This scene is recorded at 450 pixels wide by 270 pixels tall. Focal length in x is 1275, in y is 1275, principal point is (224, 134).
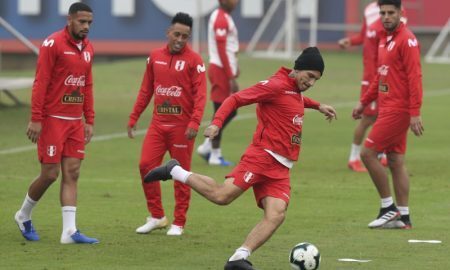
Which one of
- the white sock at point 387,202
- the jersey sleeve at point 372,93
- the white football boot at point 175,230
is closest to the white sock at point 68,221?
the white football boot at point 175,230

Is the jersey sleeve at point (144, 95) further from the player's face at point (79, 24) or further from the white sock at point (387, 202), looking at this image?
the white sock at point (387, 202)

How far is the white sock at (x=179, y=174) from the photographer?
36.5ft

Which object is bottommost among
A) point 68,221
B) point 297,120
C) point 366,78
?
point 366,78

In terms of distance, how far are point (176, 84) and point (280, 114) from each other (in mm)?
2016

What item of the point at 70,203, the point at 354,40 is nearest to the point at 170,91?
the point at 70,203

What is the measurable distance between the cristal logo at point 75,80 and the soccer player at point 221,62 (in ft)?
22.5

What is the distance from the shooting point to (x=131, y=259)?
1131 cm

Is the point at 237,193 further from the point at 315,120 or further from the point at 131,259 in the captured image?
the point at 315,120

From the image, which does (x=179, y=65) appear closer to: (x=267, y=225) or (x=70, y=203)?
(x=70, y=203)

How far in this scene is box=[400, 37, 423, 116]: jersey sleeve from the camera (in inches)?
521

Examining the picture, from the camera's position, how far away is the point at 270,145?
11.1 meters

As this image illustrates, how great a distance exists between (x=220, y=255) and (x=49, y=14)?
87.6 feet

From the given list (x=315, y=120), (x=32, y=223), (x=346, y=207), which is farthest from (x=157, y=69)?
(x=315, y=120)

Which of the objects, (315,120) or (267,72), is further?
(267,72)
